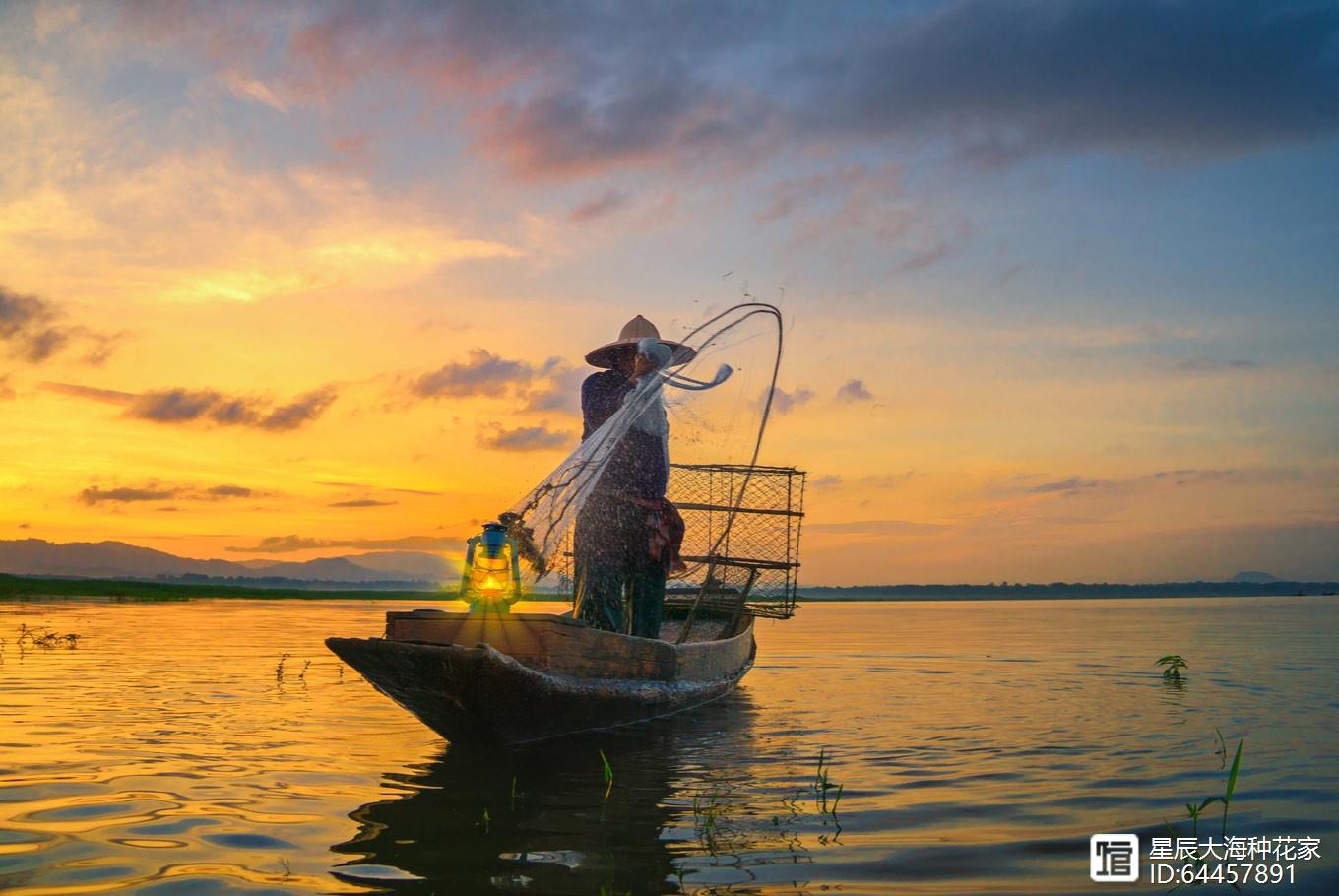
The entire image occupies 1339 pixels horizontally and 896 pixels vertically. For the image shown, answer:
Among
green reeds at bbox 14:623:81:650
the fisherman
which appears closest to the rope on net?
the fisherman

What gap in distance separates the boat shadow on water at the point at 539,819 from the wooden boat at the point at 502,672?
277mm

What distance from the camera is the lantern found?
8133 mm

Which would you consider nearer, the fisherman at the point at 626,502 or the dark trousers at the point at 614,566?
the fisherman at the point at 626,502

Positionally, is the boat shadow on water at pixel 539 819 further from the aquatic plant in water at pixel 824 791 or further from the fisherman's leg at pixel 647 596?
the fisherman's leg at pixel 647 596

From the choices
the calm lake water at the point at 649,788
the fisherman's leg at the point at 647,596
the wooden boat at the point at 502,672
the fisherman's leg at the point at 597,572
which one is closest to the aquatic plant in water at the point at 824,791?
the calm lake water at the point at 649,788

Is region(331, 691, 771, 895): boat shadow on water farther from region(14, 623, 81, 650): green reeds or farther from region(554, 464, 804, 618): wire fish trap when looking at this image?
region(14, 623, 81, 650): green reeds

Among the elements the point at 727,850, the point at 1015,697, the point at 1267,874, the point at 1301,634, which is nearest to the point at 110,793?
the point at 727,850

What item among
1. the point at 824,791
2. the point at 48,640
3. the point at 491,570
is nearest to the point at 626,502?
the point at 491,570

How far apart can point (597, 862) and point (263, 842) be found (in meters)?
1.81

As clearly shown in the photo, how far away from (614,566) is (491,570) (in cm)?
238

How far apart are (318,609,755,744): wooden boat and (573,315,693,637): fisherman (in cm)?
89

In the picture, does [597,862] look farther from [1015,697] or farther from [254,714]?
[1015,697]

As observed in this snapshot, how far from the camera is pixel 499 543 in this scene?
8.14 metres

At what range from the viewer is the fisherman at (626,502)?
9.95 metres
